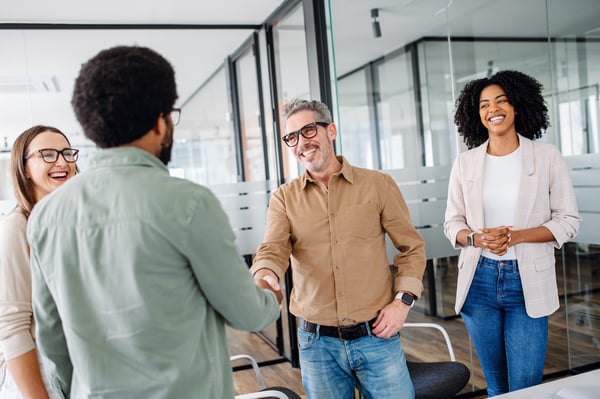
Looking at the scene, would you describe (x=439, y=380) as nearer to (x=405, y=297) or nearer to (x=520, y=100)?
(x=405, y=297)

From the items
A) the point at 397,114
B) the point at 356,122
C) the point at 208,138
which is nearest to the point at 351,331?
the point at 356,122

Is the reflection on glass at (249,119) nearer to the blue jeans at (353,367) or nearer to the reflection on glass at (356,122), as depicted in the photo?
the reflection on glass at (356,122)

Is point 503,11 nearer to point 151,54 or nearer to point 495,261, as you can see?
point 495,261

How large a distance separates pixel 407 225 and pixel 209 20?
2.96m

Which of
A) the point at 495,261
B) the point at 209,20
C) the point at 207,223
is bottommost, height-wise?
the point at 495,261

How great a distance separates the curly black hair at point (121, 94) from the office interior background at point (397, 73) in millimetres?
2264

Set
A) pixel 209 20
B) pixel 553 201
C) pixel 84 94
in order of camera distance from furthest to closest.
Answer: pixel 209 20 < pixel 553 201 < pixel 84 94

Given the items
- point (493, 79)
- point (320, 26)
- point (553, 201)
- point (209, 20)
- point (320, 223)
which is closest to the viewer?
point (320, 223)

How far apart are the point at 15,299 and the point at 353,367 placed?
117 cm

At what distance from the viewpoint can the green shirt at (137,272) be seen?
41.6 inches

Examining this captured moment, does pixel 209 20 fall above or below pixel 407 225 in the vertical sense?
above

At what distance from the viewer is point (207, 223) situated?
108 centimetres

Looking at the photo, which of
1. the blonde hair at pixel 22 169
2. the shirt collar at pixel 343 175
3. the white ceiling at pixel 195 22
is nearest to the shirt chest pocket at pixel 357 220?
the shirt collar at pixel 343 175

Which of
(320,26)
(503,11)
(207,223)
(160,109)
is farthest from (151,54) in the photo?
(503,11)
